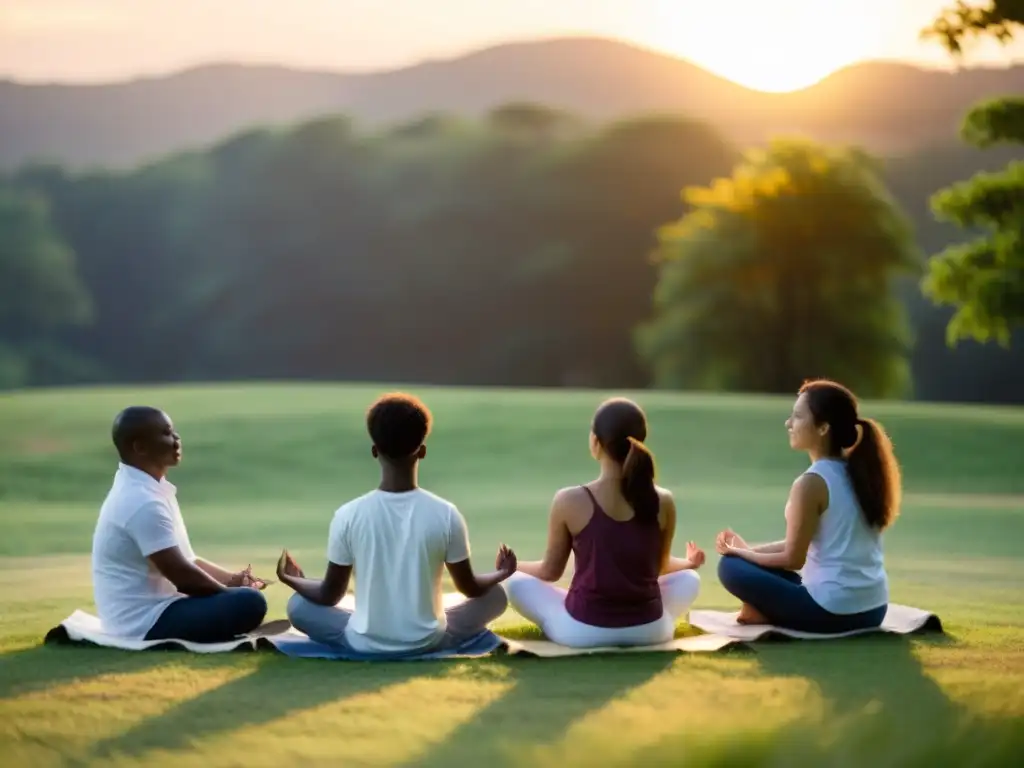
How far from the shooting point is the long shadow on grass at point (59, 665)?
16.2 ft

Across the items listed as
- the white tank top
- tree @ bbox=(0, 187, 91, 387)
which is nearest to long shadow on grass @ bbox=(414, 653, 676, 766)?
the white tank top

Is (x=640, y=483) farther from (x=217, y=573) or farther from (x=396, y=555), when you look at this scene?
(x=217, y=573)

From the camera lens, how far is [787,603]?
573 centimetres

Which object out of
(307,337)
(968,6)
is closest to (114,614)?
(968,6)

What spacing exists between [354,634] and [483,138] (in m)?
50.3

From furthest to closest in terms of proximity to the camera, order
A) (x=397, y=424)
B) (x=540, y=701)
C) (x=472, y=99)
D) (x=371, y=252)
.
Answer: (x=472, y=99), (x=371, y=252), (x=397, y=424), (x=540, y=701)

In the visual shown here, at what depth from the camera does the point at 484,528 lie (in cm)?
1291

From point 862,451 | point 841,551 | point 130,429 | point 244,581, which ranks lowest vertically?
point 244,581

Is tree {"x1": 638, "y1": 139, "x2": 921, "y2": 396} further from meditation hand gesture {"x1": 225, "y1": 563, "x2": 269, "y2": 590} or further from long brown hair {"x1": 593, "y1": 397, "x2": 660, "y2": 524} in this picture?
long brown hair {"x1": 593, "y1": 397, "x2": 660, "y2": 524}

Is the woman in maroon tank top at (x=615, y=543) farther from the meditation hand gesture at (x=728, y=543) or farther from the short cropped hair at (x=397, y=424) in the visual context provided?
the short cropped hair at (x=397, y=424)

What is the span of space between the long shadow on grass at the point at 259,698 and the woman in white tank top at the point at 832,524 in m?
1.52

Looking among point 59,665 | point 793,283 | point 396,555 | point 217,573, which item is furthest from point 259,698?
point 793,283

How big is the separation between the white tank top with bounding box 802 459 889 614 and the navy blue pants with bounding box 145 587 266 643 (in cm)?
226

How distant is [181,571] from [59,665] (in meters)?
0.56
